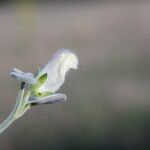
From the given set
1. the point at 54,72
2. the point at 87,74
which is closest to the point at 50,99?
the point at 54,72

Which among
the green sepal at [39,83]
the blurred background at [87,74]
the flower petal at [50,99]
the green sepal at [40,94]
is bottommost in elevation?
the flower petal at [50,99]

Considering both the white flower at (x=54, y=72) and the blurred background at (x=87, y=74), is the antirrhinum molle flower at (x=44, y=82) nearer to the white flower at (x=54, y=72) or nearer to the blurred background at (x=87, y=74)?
the white flower at (x=54, y=72)

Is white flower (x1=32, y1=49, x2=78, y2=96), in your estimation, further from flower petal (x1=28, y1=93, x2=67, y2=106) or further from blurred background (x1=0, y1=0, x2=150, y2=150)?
blurred background (x1=0, y1=0, x2=150, y2=150)

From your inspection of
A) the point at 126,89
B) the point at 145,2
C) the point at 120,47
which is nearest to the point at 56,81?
the point at 126,89

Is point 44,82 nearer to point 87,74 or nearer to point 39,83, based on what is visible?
point 39,83

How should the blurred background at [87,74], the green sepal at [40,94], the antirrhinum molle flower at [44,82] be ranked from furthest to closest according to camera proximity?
the blurred background at [87,74], the green sepal at [40,94], the antirrhinum molle flower at [44,82]

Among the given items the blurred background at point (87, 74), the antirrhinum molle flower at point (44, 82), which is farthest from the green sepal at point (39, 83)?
the blurred background at point (87, 74)

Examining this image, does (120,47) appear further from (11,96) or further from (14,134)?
(14,134)

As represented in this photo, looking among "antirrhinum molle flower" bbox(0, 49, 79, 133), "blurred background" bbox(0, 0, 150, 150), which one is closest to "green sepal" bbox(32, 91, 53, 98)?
"antirrhinum molle flower" bbox(0, 49, 79, 133)
